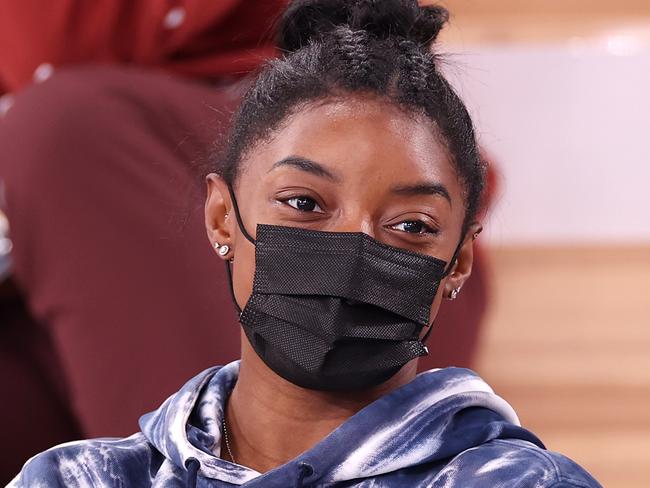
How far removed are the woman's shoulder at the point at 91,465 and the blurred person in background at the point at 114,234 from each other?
286 millimetres

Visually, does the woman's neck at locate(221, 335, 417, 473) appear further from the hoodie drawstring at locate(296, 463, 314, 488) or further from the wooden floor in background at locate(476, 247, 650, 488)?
the wooden floor in background at locate(476, 247, 650, 488)

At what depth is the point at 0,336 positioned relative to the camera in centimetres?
141

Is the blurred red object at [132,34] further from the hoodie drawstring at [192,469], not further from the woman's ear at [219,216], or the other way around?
the hoodie drawstring at [192,469]

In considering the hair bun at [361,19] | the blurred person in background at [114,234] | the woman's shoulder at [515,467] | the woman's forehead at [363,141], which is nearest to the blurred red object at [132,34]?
the blurred person in background at [114,234]

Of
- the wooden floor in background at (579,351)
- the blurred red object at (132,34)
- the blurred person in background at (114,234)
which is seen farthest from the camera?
the wooden floor in background at (579,351)

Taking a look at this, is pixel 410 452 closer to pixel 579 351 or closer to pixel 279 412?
pixel 279 412

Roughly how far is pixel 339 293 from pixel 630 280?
3.66 feet

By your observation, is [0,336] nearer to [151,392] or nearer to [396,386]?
[151,392]

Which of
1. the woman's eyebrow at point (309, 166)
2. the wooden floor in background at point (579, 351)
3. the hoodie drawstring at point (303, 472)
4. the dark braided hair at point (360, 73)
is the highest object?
the dark braided hair at point (360, 73)

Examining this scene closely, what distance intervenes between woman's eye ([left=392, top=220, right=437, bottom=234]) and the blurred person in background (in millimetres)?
344

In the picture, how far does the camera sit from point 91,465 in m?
0.82

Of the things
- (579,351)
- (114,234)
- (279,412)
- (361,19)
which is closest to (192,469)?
(279,412)

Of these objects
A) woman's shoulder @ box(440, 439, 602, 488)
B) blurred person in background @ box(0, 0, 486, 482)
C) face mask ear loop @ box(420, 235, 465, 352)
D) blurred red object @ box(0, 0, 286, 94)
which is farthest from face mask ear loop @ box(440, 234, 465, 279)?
blurred red object @ box(0, 0, 286, 94)

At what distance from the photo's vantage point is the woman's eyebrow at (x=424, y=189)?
748mm
